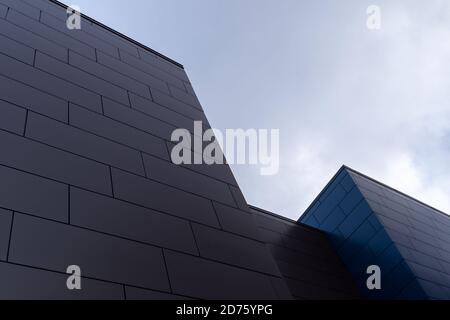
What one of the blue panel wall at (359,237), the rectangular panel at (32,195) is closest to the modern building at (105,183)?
the rectangular panel at (32,195)

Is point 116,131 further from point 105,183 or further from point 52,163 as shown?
point 52,163

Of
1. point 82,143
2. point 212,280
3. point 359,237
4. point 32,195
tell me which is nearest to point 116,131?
point 82,143

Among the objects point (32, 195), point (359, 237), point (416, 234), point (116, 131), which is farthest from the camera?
point (416, 234)

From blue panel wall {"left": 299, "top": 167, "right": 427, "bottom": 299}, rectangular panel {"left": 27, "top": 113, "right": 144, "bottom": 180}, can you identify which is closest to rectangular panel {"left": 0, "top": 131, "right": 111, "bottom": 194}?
rectangular panel {"left": 27, "top": 113, "right": 144, "bottom": 180}

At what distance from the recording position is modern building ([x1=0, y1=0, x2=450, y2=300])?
2.89 m

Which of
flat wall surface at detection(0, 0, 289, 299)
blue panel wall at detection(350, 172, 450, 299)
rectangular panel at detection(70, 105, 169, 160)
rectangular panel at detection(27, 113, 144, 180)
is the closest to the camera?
flat wall surface at detection(0, 0, 289, 299)

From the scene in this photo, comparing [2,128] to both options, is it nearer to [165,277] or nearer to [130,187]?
[130,187]

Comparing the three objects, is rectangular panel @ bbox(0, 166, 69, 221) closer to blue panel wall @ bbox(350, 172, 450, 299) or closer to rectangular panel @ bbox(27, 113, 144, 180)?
rectangular panel @ bbox(27, 113, 144, 180)

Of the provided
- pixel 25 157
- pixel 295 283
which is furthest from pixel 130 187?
pixel 295 283

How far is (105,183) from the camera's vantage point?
12.2ft

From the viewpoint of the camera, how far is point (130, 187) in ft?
12.8

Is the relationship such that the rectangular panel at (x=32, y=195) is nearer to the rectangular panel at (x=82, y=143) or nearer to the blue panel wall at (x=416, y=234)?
the rectangular panel at (x=82, y=143)

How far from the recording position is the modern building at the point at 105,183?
114 inches

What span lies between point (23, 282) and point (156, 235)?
4.11ft
